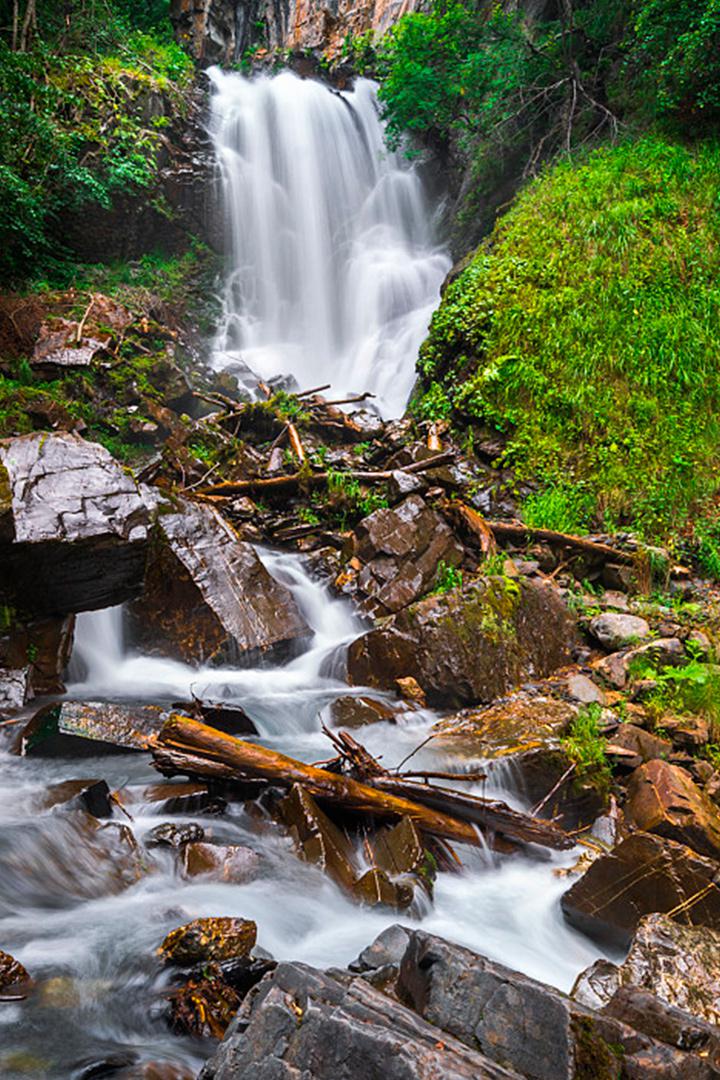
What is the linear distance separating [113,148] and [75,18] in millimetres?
4497

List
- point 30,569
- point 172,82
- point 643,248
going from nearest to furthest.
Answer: point 30,569
point 643,248
point 172,82

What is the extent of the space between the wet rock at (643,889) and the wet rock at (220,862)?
167 cm

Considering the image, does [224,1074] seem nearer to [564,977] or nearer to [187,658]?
→ [564,977]

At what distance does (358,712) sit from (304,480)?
3779 millimetres

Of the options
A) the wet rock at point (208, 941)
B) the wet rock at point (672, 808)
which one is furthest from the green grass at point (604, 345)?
the wet rock at point (208, 941)

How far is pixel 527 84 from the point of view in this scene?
13203 millimetres

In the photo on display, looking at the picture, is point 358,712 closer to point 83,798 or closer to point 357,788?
point 357,788

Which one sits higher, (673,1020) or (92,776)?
(673,1020)

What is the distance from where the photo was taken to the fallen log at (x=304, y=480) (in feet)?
25.8

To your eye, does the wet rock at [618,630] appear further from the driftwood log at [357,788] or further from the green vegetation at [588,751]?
the driftwood log at [357,788]

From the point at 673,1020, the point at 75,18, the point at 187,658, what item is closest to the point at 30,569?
the point at 187,658

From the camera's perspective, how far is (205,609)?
579cm

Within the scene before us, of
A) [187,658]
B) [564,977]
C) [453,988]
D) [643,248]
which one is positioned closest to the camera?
[453,988]

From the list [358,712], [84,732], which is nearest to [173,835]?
[84,732]
